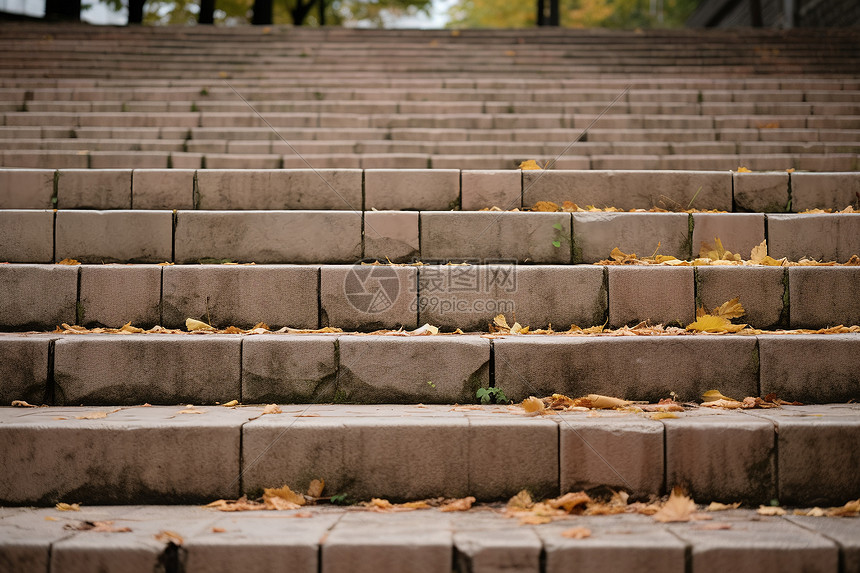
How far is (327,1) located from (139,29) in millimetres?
12203

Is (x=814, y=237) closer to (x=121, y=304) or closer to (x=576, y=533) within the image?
(x=576, y=533)

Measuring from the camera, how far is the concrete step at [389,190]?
12.5ft

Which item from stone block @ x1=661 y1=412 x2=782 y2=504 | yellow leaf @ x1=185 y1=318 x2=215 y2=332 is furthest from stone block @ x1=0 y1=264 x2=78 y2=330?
stone block @ x1=661 y1=412 x2=782 y2=504

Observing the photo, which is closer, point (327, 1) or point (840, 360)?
point (840, 360)

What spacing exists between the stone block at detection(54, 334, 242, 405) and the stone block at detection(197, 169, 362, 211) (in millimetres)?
1420

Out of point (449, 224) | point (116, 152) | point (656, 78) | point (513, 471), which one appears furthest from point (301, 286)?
point (656, 78)

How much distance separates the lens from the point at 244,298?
119 inches

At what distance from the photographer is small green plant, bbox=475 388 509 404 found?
2.63 meters

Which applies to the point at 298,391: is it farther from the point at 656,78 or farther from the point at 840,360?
the point at 656,78

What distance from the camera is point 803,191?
12.5ft

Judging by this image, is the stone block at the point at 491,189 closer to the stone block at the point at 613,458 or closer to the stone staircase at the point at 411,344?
the stone staircase at the point at 411,344

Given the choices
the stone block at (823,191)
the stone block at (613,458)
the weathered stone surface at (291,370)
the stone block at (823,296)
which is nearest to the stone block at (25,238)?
the weathered stone surface at (291,370)

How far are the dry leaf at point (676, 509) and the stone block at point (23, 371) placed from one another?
9.02ft

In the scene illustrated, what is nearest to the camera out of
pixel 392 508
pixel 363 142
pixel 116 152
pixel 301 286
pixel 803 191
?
pixel 392 508
